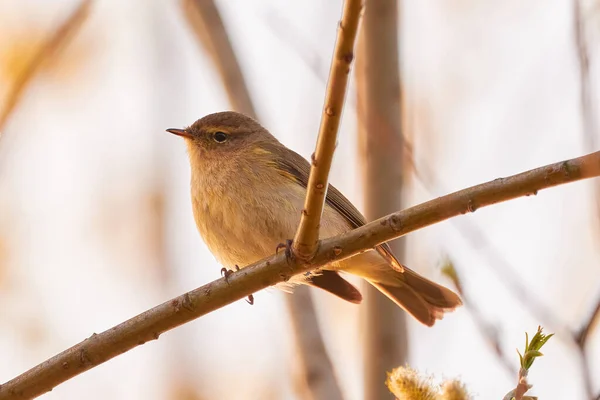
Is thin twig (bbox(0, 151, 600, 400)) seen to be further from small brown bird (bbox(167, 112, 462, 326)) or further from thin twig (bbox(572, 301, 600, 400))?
small brown bird (bbox(167, 112, 462, 326))

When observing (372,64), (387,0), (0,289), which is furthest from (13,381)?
(0,289)

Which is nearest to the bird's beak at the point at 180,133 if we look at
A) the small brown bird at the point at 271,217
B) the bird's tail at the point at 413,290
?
the small brown bird at the point at 271,217

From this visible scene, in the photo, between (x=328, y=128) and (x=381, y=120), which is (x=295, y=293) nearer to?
(x=381, y=120)

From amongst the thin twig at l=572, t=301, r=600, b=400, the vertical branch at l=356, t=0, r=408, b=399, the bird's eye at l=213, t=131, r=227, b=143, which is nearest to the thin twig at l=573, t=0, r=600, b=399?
the thin twig at l=572, t=301, r=600, b=400

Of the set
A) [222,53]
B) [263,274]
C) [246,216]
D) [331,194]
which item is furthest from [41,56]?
[222,53]

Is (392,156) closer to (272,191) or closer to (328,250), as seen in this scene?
(272,191)

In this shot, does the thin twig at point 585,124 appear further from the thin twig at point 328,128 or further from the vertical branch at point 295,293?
the vertical branch at point 295,293
